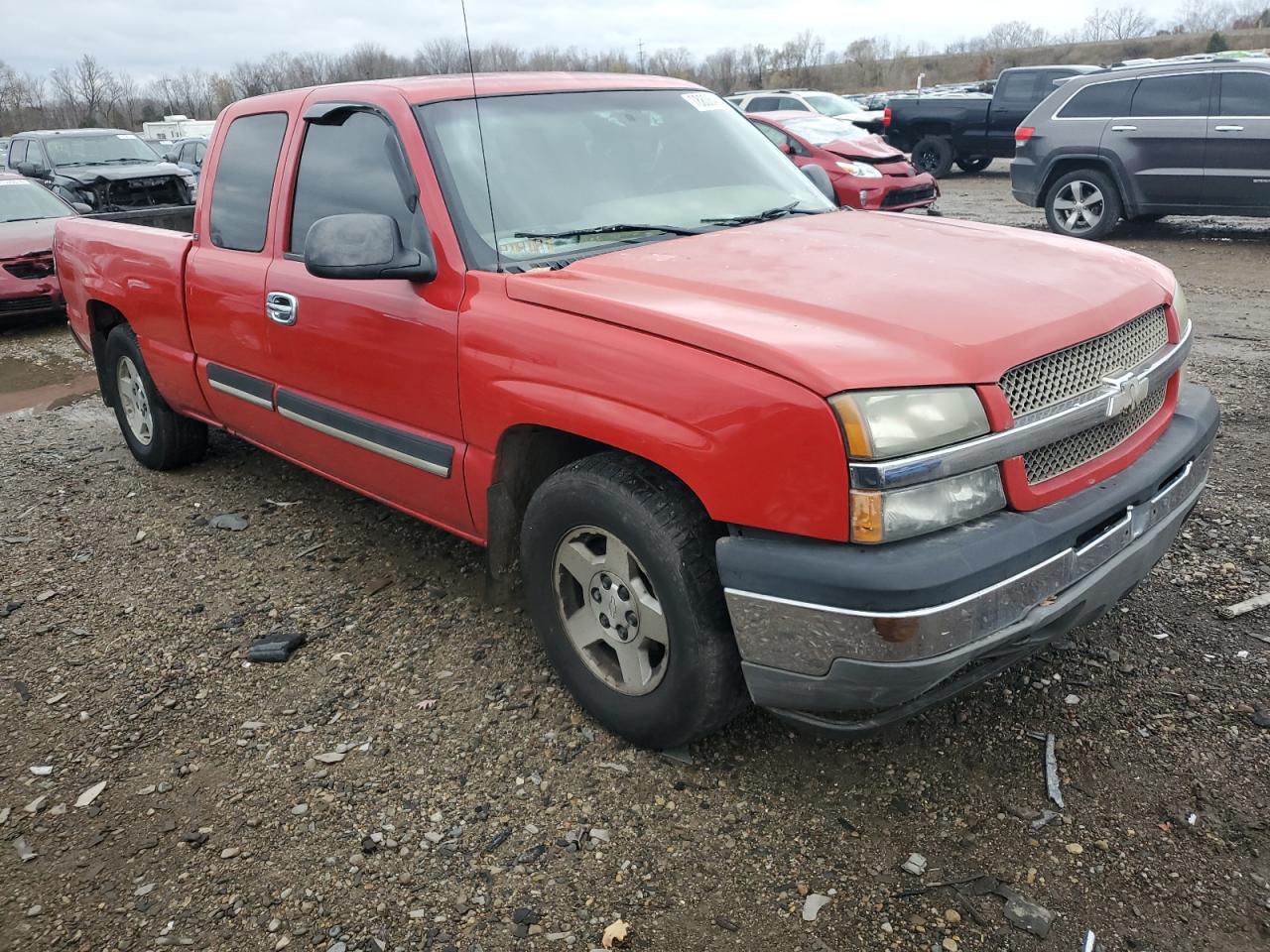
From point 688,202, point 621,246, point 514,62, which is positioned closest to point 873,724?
point 621,246

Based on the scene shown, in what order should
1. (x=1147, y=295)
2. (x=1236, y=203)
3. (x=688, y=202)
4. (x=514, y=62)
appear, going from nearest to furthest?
(x=1147, y=295), (x=688, y=202), (x=514, y=62), (x=1236, y=203)

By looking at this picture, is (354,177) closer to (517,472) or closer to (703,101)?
(517,472)

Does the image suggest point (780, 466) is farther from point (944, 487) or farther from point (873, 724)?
point (873, 724)

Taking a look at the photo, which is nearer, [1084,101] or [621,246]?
[621,246]

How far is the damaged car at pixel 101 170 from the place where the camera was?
12.9 m

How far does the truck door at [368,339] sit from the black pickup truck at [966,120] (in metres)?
16.8

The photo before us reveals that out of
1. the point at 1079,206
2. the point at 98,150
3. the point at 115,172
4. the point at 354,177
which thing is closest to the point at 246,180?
the point at 354,177

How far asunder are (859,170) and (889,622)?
11453 millimetres

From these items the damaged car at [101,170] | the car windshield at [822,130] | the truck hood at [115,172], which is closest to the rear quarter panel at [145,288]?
the damaged car at [101,170]

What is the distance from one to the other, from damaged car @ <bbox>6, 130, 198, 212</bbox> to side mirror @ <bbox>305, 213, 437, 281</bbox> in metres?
10.6

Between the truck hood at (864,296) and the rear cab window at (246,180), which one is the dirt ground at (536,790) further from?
the rear cab window at (246,180)

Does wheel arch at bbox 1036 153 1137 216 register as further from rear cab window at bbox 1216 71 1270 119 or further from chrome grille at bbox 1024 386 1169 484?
chrome grille at bbox 1024 386 1169 484

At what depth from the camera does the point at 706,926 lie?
2279 mm

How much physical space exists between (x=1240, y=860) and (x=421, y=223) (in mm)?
2783
